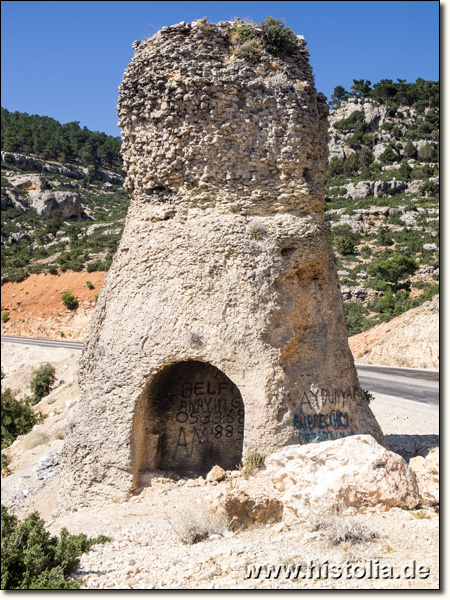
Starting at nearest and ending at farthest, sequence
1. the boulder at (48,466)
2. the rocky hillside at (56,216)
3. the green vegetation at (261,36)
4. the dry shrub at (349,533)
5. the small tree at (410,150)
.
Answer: the dry shrub at (349,533) → the green vegetation at (261,36) → the boulder at (48,466) → the rocky hillside at (56,216) → the small tree at (410,150)

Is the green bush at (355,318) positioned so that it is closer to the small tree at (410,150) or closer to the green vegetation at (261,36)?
the green vegetation at (261,36)

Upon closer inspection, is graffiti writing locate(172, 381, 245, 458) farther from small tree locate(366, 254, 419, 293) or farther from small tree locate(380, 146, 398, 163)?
small tree locate(380, 146, 398, 163)

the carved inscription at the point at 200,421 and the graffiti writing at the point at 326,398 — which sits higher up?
the graffiti writing at the point at 326,398

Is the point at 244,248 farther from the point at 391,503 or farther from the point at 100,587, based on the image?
the point at 100,587

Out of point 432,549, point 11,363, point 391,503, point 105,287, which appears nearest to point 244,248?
point 105,287

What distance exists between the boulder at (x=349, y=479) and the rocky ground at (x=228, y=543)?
0.14 m

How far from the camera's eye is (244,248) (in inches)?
337

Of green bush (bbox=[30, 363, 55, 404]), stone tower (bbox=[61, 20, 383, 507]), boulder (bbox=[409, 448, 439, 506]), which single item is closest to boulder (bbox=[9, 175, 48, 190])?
green bush (bbox=[30, 363, 55, 404])

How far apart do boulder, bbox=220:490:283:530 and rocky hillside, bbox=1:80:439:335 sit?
27.3 m

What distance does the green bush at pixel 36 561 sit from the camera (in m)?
5.25

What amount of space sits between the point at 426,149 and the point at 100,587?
63405mm

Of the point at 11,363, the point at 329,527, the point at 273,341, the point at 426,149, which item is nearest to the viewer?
the point at 329,527

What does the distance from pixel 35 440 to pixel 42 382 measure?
7.42 meters

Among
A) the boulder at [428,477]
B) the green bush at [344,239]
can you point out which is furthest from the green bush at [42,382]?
the green bush at [344,239]
